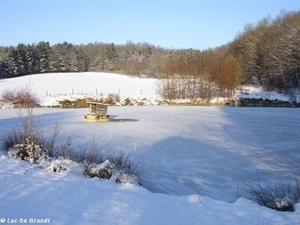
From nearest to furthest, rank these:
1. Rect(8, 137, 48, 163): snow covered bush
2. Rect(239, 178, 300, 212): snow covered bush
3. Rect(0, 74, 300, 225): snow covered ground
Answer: Rect(0, 74, 300, 225): snow covered ground < Rect(239, 178, 300, 212): snow covered bush < Rect(8, 137, 48, 163): snow covered bush

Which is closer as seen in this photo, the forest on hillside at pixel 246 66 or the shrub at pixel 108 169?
the shrub at pixel 108 169

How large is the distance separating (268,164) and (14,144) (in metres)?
7.10

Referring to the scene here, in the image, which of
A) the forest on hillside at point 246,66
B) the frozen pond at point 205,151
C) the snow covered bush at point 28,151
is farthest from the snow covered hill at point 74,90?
the snow covered bush at point 28,151

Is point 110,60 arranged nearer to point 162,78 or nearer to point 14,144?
point 162,78

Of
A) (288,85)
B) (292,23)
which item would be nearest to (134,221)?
(288,85)

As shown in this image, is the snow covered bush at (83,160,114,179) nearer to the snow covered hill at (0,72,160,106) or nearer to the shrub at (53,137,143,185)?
the shrub at (53,137,143,185)

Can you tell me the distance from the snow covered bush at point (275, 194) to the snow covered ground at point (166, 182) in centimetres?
22

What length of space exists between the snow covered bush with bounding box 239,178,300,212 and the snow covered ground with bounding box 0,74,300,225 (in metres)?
0.22

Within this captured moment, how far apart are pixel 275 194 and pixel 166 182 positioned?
7.78 ft

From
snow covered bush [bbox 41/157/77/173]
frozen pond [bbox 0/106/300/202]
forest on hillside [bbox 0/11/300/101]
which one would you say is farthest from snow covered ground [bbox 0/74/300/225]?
forest on hillside [bbox 0/11/300/101]

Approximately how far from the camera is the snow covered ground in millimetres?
4176

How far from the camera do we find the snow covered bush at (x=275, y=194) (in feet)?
16.2

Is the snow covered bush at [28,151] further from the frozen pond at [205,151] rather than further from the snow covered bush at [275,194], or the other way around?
the snow covered bush at [275,194]

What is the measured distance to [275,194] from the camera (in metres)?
5.79
